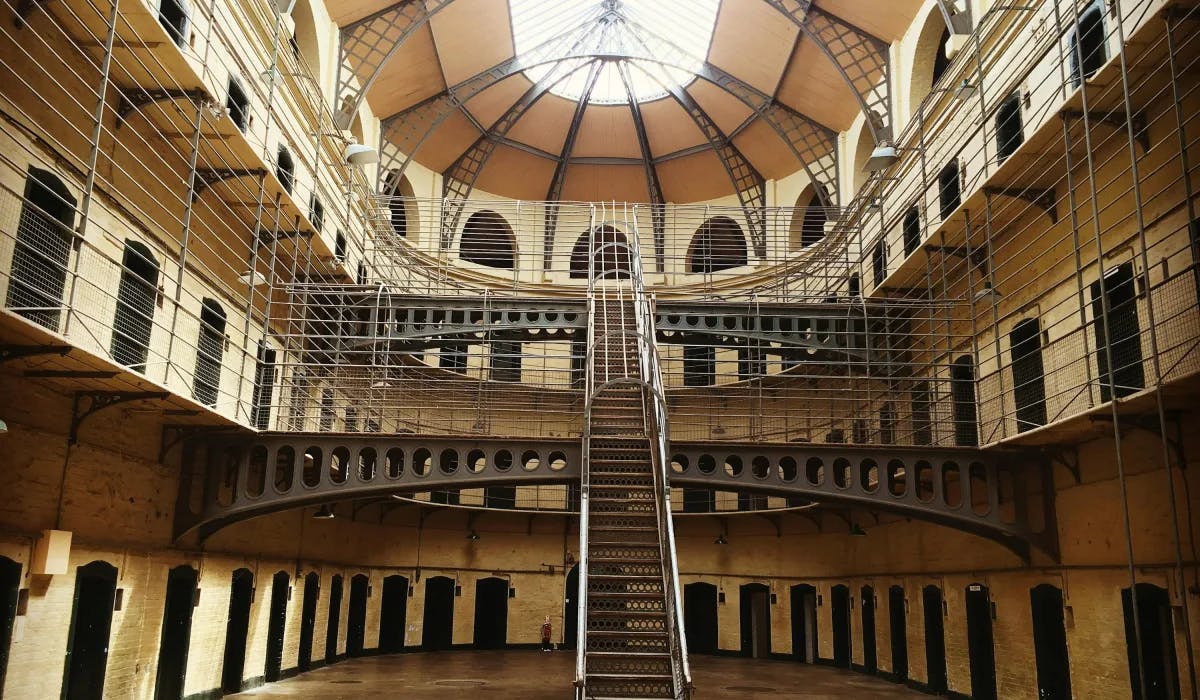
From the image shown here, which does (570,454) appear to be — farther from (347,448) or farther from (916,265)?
(916,265)

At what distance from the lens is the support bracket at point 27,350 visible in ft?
18.1

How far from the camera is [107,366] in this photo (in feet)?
19.8

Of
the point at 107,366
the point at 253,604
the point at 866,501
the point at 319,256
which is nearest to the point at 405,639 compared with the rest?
the point at 253,604

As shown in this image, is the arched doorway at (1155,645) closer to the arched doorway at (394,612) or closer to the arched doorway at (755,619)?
the arched doorway at (755,619)

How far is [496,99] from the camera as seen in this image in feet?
59.8

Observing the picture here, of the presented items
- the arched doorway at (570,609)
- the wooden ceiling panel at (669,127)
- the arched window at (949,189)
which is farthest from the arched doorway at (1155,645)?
the wooden ceiling panel at (669,127)

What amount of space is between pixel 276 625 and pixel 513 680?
3.24 meters

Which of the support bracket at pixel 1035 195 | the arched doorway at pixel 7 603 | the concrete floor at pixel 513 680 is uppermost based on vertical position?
the support bracket at pixel 1035 195

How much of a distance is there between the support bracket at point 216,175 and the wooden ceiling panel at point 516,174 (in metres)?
10.4

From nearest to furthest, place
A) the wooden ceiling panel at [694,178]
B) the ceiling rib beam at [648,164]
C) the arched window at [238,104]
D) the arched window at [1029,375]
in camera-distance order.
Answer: the arched window at [1029,375], the arched window at [238,104], the ceiling rib beam at [648,164], the wooden ceiling panel at [694,178]

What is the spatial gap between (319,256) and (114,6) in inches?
224

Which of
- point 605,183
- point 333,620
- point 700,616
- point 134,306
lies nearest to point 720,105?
point 605,183

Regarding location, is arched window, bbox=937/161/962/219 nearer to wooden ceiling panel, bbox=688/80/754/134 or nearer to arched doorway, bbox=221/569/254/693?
wooden ceiling panel, bbox=688/80/754/134

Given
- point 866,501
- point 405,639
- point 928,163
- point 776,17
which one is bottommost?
point 405,639
